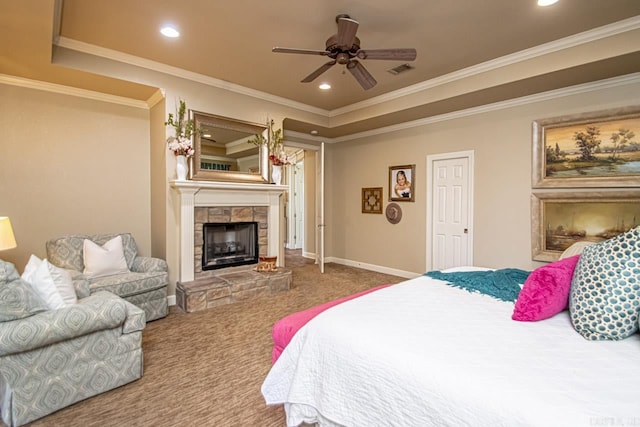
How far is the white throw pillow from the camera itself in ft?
10.8

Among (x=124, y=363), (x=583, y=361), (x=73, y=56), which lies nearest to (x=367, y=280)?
(x=124, y=363)

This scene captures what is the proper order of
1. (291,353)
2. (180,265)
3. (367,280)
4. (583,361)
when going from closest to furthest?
(583,361)
(291,353)
(180,265)
(367,280)

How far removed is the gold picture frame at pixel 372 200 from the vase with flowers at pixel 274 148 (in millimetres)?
1928

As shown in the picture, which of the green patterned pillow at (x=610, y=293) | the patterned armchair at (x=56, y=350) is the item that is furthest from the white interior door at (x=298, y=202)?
the green patterned pillow at (x=610, y=293)

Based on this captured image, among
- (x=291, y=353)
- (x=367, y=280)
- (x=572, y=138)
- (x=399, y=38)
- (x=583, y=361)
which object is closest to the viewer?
(x=583, y=361)

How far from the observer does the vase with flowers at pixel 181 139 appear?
12.0ft

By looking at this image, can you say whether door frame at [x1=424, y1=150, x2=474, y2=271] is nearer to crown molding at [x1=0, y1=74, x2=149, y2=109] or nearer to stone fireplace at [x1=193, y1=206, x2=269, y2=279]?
stone fireplace at [x1=193, y1=206, x2=269, y2=279]

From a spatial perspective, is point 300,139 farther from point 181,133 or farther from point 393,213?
point 181,133

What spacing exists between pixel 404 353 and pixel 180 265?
3.41 meters

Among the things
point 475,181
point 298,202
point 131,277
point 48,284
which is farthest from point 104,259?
point 298,202

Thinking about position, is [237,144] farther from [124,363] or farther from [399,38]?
[124,363]

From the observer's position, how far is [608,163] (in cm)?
337

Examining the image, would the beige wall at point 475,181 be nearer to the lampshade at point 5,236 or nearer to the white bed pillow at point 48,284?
the white bed pillow at point 48,284

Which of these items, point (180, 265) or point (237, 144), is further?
point (237, 144)
